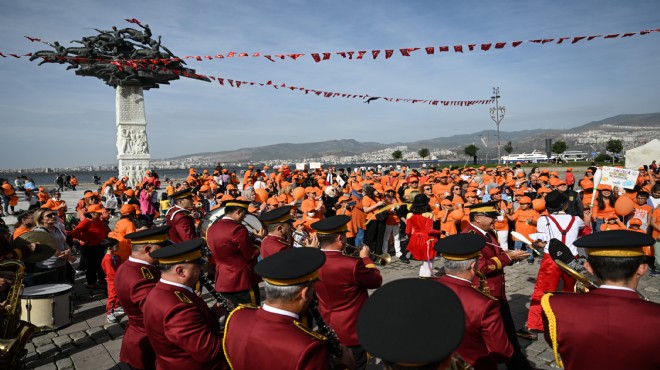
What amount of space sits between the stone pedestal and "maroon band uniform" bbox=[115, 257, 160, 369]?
2312 cm

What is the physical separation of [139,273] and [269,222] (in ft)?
5.75

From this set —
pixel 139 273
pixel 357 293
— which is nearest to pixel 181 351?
pixel 139 273

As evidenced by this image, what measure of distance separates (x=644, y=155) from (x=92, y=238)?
2263cm

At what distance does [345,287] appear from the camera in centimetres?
394

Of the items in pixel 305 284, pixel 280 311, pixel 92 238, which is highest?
pixel 305 284

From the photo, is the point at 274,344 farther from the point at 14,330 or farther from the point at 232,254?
the point at 14,330

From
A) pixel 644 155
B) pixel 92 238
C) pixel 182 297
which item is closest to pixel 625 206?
pixel 182 297

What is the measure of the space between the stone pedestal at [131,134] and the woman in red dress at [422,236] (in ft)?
70.9

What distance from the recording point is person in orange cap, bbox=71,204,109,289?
8.54 meters

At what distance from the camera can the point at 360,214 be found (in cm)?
1040

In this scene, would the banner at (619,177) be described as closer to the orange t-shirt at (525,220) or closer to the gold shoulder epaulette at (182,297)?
the orange t-shirt at (525,220)

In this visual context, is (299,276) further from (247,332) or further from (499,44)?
(499,44)

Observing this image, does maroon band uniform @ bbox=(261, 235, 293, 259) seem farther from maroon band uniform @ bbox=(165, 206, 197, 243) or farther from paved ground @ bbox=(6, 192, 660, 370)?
maroon band uniform @ bbox=(165, 206, 197, 243)

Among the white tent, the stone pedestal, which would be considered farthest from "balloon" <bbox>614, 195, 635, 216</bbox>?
the stone pedestal
